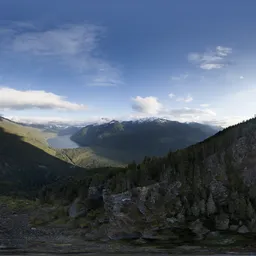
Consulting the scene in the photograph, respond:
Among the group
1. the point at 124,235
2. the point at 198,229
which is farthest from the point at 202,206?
the point at 124,235

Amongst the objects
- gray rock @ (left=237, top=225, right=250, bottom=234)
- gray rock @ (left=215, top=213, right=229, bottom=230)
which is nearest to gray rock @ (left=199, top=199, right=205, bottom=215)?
gray rock @ (left=215, top=213, right=229, bottom=230)

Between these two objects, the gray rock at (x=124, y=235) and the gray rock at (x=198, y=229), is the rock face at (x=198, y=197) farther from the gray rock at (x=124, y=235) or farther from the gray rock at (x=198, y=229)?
the gray rock at (x=124, y=235)

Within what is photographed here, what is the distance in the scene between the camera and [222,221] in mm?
147375

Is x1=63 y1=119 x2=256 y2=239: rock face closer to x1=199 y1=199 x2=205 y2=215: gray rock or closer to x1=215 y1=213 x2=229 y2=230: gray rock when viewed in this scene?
x1=215 y1=213 x2=229 y2=230: gray rock

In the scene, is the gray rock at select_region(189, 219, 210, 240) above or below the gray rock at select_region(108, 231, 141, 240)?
above

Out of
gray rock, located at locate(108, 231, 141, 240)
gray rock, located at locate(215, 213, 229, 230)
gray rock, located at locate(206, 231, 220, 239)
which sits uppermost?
gray rock, located at locate(215, 213, 229, 230)

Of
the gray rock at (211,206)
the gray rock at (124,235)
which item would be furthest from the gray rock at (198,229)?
the gray rock at (124,235)

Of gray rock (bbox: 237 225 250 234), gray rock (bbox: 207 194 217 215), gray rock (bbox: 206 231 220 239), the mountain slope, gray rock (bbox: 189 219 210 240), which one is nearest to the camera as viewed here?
gray rock (bbox: 206 231 220 239)

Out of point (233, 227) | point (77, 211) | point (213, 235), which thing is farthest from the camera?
point (77, 211)

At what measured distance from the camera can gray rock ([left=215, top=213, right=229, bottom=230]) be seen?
145 meters

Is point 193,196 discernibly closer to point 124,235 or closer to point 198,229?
point 198,229

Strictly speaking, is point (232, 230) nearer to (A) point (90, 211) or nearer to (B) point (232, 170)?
(B) point (232, 170)

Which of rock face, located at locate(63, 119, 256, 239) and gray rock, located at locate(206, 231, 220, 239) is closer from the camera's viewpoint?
gray rock, located at locate(206, 231, 220, 239)

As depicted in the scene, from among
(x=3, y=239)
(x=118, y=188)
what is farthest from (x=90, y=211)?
(x=3, y=239)
